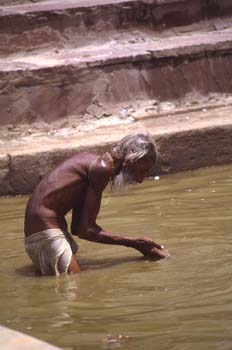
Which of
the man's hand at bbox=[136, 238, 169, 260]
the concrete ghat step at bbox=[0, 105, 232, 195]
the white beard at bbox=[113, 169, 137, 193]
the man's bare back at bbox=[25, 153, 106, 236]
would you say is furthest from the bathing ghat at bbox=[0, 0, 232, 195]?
the white beard at bbox=[113, 169, 137, 193]

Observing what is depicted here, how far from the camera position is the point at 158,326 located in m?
5.27

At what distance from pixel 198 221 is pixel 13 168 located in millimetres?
2270

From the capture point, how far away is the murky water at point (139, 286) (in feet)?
16.9

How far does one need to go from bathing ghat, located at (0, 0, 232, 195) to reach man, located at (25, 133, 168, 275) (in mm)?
2831

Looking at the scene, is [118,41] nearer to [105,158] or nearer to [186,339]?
[105,158]

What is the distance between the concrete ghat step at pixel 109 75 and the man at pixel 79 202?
3.87m

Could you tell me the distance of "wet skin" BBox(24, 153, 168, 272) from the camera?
6.46m

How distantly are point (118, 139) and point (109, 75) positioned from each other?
128cm

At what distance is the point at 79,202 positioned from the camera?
21.8 ft

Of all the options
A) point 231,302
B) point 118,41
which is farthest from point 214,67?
point 231,302

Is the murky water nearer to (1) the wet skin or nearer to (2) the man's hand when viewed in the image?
(2) the man's hand

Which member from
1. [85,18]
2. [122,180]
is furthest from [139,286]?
[85,18]

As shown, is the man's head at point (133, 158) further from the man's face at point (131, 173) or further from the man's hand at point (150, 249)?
the man's hand at point (150, 249)

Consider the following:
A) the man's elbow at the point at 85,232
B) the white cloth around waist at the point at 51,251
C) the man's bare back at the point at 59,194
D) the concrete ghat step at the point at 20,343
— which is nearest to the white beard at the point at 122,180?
the man's bare back at the point at 59,194
